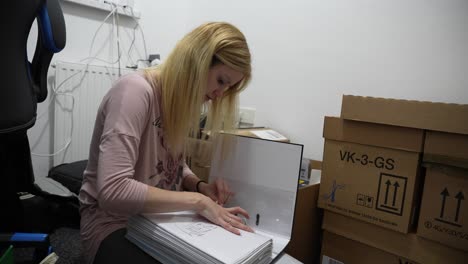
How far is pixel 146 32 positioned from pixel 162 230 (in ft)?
5.28

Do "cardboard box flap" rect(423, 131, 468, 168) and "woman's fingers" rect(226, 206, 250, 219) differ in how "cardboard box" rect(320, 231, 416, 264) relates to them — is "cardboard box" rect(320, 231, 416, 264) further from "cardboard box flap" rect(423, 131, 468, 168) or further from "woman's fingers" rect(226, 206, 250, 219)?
"woman's fingers" rect(226, 206, 250, 219)

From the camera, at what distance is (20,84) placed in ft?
2.31

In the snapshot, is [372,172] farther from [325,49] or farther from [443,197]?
[325,49]

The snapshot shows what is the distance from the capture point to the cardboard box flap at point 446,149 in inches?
34.5

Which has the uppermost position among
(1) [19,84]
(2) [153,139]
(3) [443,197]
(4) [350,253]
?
(1) [19,84]

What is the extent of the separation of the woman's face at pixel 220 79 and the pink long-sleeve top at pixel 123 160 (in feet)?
0.46

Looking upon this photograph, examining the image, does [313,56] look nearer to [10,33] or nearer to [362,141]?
[362,141]

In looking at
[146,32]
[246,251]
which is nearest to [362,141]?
[246,251]

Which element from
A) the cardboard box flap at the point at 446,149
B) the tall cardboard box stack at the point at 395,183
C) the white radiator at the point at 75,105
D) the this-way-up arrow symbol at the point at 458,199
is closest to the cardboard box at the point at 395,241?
the tall cardboard box stack at the point at 395,183

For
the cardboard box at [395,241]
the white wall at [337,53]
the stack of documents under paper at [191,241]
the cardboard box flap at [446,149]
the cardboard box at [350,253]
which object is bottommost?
the cardboard box at [350,253]

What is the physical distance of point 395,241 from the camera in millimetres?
1001

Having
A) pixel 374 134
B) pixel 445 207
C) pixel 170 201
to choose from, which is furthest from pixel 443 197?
pixel 170 201

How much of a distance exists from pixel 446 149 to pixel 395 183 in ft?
0.57

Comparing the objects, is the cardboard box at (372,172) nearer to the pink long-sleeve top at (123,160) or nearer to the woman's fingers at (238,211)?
the woman's fingers at (238,211)
